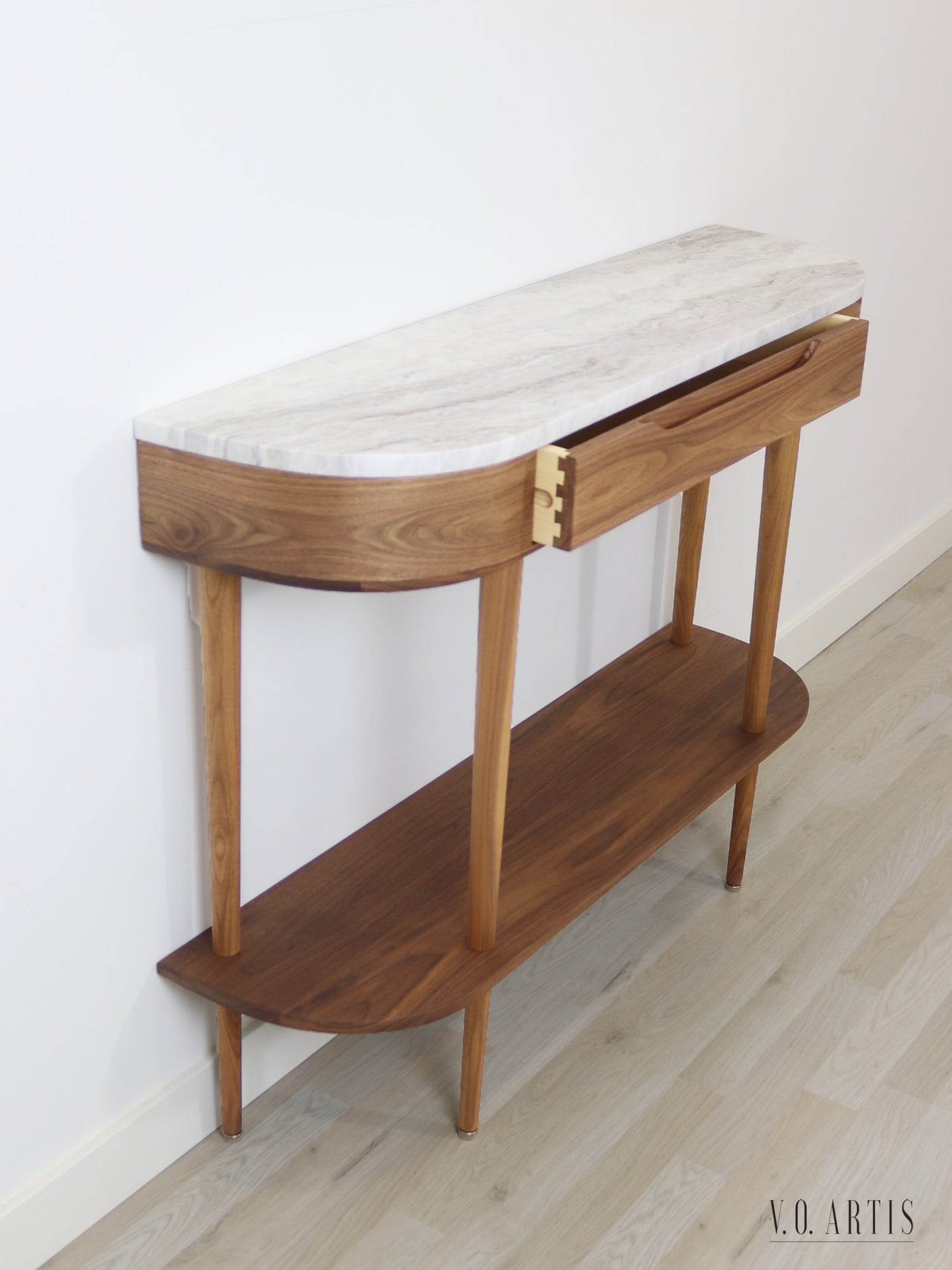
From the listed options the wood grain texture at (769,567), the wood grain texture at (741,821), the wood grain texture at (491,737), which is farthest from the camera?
the wood grain texture at (741,821)

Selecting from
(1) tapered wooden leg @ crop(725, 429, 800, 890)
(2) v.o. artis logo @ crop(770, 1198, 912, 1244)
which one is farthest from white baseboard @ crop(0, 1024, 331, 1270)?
(1) tapered wooden leg @ crop(725, 429, 800, 890)

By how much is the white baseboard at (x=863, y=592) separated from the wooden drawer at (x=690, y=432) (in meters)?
0.96

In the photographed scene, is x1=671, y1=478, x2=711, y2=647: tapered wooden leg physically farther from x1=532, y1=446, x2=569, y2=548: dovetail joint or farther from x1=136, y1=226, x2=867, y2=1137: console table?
x1=532, y1=446, x2=569, y2=548: dovetail joint

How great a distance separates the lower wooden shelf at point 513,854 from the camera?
148cm

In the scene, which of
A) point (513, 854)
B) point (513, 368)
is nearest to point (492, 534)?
point (513, 368)

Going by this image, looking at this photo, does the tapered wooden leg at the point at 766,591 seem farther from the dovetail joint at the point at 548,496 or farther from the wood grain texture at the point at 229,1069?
the wood grain texture at the point at 229,1069

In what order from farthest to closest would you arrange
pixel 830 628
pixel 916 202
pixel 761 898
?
pixel 830 628, pixel 916 202, pixel 761 898

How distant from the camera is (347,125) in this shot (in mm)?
1396

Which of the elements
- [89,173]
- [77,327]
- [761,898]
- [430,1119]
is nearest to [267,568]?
[77,327]

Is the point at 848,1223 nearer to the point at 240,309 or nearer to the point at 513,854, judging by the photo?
the point at 513,854

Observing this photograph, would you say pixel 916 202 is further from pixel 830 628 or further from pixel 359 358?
pixel 359 358

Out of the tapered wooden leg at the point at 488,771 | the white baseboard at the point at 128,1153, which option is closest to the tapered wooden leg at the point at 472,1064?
the tapered wooden leg at the point at 488,771

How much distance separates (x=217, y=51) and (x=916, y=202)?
174 centimetres

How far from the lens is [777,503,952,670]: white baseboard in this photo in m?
2.69
